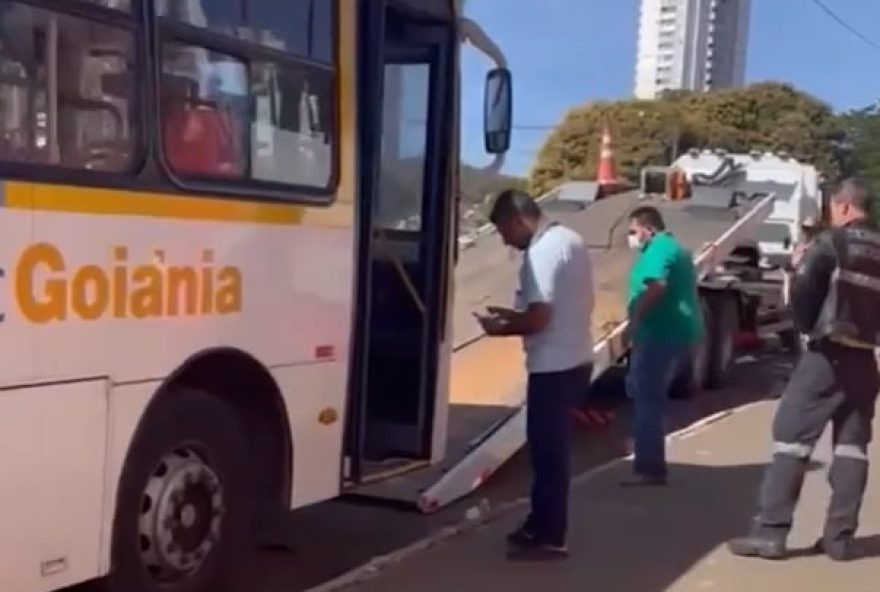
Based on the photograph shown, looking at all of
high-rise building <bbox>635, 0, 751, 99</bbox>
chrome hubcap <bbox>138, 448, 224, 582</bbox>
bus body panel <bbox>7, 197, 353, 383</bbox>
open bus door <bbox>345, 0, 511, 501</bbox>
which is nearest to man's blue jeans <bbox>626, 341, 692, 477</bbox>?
open bus door <bbox>345, 0, 511, 501</bbox>

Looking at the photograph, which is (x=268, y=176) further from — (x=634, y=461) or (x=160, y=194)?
(x=634, y=461)

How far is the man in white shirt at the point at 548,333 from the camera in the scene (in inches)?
279

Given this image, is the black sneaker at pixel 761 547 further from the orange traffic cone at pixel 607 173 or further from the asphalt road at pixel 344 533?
the orange traffic cone at pixel 607 173

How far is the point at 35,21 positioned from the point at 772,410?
33.2ft

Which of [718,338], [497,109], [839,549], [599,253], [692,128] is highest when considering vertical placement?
[692,128]

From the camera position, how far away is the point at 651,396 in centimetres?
944

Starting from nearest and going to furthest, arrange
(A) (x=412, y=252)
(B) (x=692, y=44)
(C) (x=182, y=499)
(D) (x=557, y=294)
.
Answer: (C) (x=182, y=499) → (D) (x=557, y=294) → (A) (x=412, y=252) → (B) (x=692, y=44)

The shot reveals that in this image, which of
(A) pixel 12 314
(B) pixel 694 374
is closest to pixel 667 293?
(A) pixel 12 314

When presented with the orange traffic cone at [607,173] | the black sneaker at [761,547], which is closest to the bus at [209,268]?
the black sneaker at [761,547]

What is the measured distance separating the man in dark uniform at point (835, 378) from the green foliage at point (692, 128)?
118ft

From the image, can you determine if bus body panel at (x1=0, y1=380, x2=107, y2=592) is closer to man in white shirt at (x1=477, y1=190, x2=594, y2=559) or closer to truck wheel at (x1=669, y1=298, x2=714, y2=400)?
man in white shirt at (x1=477, y1=190, x2=594, y2=559)

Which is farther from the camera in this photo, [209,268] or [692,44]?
[692,44]

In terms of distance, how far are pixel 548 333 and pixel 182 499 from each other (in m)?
1.99

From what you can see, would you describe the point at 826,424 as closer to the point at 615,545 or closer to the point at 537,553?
the point at 615,545
